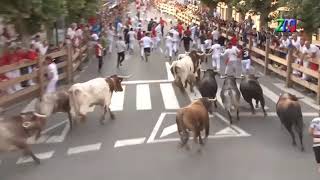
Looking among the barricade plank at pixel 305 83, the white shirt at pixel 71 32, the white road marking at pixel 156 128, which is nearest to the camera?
the white road marking at pixel 156 128

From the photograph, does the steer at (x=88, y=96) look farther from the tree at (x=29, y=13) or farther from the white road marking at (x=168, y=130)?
the tree at (x=29, y=13)

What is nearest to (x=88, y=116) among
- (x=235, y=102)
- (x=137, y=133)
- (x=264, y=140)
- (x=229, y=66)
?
(x=137, y=133)

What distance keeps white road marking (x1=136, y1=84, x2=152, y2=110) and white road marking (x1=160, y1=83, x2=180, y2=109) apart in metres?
0.51

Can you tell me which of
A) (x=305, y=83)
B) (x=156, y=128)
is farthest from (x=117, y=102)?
(x=305, y=83)

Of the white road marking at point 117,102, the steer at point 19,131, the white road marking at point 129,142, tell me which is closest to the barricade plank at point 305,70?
the white road marking at point 117,102

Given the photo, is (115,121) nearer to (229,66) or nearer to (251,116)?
(251,116)

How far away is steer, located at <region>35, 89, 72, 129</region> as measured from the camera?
1330cm

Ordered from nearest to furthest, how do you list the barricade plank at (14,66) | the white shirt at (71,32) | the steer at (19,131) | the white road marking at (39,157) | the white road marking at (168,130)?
the steer at (19,131) < the white road marking at (39,157) < the white road marking at (168,130) < the barricade plank at (14,66) < the white shirt at (71,32)

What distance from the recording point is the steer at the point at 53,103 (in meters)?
13.3

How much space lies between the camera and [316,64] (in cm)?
1841

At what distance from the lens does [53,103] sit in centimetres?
1352

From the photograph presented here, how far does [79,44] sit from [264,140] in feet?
48.7

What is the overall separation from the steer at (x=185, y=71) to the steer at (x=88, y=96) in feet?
13.0

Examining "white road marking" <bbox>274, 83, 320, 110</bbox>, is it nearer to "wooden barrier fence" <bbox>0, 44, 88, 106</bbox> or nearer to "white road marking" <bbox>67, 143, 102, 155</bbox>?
"white road marking" <bbox>67, 143, 102, 155</bbox>
